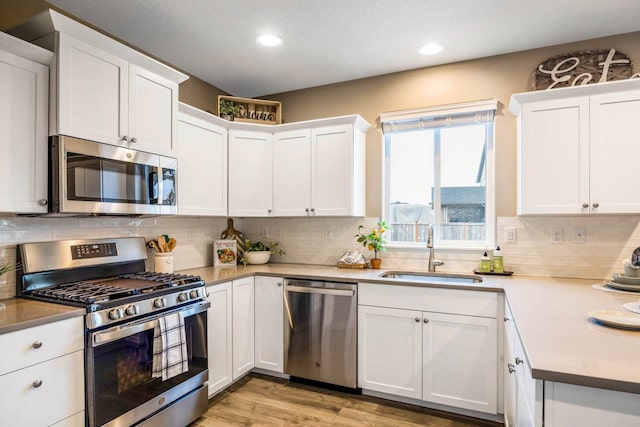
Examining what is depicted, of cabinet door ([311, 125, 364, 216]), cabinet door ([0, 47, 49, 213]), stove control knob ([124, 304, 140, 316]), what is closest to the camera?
cabinet door ([0, 47, 49, 213])

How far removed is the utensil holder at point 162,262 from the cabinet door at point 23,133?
0.97m

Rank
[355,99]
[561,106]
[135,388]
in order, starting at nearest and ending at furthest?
[135,388] → [561,106] → [355,99]

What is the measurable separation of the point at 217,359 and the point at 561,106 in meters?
2.98

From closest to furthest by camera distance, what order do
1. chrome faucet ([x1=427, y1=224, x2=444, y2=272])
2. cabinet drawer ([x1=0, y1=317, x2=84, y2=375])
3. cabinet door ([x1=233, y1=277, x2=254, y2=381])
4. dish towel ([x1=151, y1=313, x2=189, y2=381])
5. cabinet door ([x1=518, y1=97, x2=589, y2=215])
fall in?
cabinet drawer ([x1=0, y1=317, x2=84, y2=375])
dish towel ([x1=151, y1=313, x2=189, y2=381])
cabinet door ([x1=518, y1=97, x2=589, y2=215])
cabinet door ([x1=233, y1=277, x2=254, y2=381])
chrome faucet ([x1=427, y1=224, x2=444, y2=272])

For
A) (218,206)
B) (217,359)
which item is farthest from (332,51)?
(217,359)

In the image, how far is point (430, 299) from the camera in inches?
100

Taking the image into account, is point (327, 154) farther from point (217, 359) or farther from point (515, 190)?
point (217, 359)

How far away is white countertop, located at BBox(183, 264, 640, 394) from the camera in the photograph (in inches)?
40.8

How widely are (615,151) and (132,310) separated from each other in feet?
9.98

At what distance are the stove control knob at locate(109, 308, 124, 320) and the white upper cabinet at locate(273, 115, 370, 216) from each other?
175cm

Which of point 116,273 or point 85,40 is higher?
point 85,40

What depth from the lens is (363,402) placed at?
8.88 ft

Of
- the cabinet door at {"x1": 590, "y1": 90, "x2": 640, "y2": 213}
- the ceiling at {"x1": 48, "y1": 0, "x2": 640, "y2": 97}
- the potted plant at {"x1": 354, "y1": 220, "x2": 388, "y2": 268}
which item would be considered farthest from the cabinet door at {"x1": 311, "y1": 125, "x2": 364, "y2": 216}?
the cabinet door at {"x1": 590, "y1": 90, "x2": 640, "y2": 213}

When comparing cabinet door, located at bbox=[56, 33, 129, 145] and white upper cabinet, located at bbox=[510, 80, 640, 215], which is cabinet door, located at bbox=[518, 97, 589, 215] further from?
cabinet door, located at bbox=[56, 33, 129, 145]
